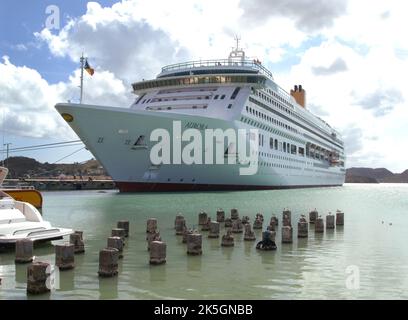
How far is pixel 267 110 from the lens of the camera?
6606 cm

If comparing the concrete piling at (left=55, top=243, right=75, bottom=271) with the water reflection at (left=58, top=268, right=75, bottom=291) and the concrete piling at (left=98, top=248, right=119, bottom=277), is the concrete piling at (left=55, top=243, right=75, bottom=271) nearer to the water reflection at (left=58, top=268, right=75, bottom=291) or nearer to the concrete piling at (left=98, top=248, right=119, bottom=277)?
the water reflection at (left=58, top=268, right=75, bottom=291)

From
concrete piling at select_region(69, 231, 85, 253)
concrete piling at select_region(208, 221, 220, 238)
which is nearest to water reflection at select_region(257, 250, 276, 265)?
concrete piling at select_region(208, 221, 220, 238)

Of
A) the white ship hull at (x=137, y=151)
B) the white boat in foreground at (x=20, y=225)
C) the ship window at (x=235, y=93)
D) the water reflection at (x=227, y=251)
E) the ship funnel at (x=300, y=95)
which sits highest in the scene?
the ship funnel at (x=300, y=95)

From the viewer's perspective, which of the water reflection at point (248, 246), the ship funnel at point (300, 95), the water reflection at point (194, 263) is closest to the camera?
the water reflection at point (194, 263)

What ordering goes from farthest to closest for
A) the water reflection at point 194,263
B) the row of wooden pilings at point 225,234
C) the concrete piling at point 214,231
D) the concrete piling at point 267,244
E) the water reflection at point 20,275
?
the concrete piling at point 214,231 → the concrete piling at point 267,244 → the row of wooden pilings at point 225,234 → the water reflection at point 194,263 → the water reflection at point 20,275

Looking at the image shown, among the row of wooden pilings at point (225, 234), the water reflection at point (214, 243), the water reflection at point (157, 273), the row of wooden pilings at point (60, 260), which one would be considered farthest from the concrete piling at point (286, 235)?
the row of wooden pilings at point (60, 260)

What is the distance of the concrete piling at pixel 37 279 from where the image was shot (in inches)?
431

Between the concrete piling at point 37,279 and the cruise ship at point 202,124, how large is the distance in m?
32.5

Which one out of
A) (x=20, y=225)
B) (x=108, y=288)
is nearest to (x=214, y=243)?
(x=20, y=225)

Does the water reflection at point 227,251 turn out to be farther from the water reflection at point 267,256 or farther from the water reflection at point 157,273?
the water reflection at point 157,273

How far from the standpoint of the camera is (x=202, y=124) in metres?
48.5

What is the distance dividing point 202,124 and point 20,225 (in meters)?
32.9

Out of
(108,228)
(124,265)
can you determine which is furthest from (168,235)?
(124,265)

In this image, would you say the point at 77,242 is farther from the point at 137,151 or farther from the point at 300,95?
the point at 300,95
